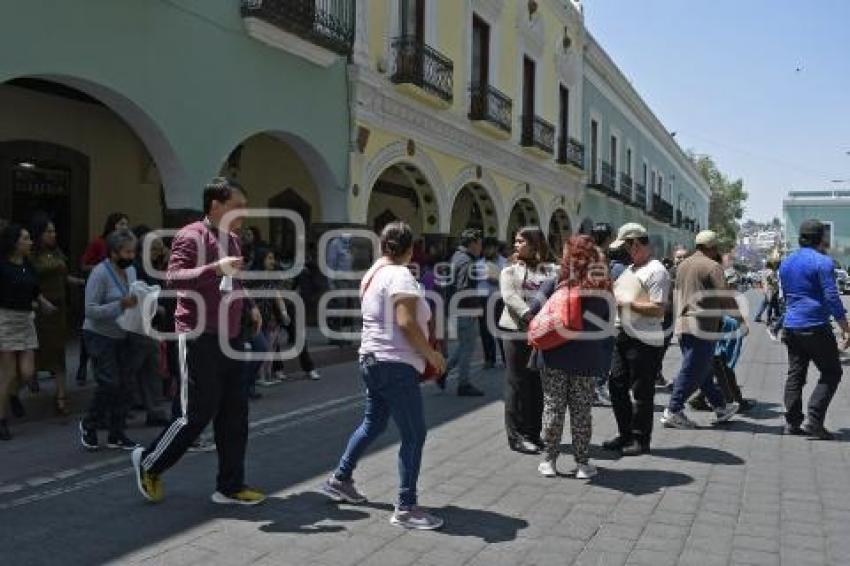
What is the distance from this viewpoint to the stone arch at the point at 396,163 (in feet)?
42.6

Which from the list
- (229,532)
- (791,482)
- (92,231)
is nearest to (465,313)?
(791,482)

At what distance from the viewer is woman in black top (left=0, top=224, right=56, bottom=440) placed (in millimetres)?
6172

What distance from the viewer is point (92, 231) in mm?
11750

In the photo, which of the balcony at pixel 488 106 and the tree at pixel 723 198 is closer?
the balcony at pixel 488 106

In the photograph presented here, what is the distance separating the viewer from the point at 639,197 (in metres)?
31.8

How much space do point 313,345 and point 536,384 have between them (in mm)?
5868

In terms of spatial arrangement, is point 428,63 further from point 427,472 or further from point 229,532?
point 229,532

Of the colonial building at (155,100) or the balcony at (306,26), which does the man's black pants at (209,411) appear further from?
the balcony at (306,26)

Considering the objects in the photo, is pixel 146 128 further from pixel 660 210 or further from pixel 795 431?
pixel 660 210

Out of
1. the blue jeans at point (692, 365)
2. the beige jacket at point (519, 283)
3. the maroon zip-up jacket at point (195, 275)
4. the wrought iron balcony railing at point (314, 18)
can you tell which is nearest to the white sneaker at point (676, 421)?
the blue jeans at point (692, 365)

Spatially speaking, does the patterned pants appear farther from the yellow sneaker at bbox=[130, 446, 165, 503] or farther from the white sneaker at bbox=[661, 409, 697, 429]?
the yellow sneaker at bbox=[130, 446, 165, 503]

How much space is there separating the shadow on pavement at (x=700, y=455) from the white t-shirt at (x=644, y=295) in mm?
830

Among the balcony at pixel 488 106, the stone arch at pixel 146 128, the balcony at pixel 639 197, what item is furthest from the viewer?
the balcony at pixel 639 197

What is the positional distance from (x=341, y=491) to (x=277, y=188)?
10722mm
